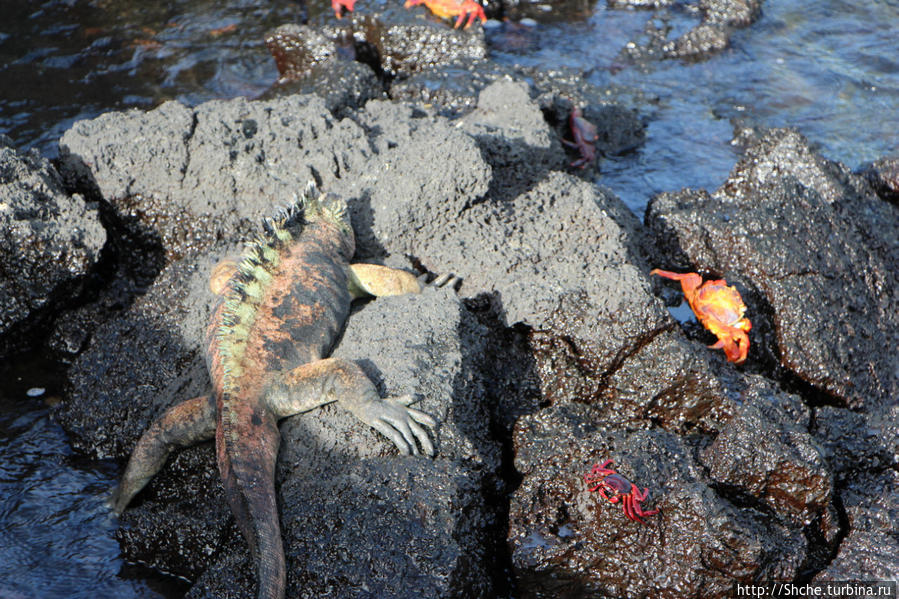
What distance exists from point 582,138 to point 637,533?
4462 mm

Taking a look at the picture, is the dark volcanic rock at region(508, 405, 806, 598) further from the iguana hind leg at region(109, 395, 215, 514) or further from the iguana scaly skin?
the iguana hind leg at region(109, 395, 215, 514)

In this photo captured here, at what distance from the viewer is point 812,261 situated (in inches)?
197

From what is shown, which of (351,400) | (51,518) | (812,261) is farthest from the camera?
(812,261)

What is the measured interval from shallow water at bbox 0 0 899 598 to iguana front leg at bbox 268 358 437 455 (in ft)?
8.34

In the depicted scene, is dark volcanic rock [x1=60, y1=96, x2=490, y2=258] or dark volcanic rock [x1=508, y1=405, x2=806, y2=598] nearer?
dark volcanic rock [x1=508, y1=405, x2=806, y2=598]

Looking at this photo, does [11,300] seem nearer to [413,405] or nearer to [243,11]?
[413,405]

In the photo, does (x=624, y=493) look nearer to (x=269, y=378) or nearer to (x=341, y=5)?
(x=269, y=378)

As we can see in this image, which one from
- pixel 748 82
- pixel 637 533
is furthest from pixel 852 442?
pixel 748 82

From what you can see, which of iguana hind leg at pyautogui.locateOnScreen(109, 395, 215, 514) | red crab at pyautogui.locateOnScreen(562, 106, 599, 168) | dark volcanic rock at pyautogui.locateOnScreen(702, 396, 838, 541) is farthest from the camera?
red crab at pyautogui.locateOnScreen(562, 106, 599, 168)

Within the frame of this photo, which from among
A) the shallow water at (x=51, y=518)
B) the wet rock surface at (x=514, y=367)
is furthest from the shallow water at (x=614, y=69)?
the shallow water at (x=51, y=518)

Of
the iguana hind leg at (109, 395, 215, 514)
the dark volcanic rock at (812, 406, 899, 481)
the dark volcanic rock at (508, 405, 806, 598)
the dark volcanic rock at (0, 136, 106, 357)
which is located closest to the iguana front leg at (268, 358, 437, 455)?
the iguana hind leg at (109, 395, 215, 514)

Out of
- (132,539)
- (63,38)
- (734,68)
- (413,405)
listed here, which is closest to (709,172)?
(734,68)

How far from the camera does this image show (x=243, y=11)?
31.1ft

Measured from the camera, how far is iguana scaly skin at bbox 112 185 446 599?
332 cm
